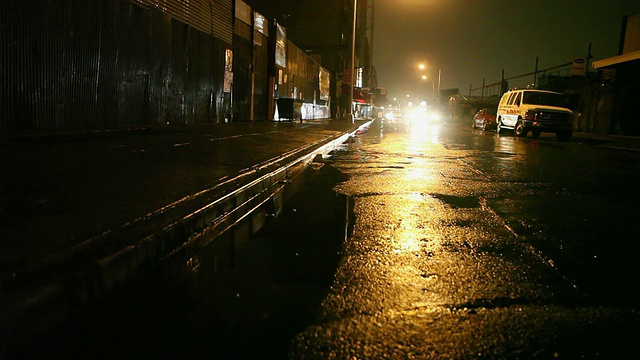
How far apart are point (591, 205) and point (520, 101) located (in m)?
20.4

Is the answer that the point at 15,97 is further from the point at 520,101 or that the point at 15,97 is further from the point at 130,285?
the point at 520,101

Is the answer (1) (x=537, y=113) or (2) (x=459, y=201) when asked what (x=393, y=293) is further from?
(1) (x=537, y=113)

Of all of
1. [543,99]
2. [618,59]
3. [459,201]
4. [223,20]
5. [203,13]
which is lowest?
[459,201]

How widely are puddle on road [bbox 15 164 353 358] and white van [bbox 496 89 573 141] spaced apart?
870 inches

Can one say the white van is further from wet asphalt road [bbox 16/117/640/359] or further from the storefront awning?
wet asphalt road [bbox 16/117/640/359]

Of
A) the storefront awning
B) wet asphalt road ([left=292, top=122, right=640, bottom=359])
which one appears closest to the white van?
the storefront awning

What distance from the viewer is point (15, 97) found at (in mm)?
10336

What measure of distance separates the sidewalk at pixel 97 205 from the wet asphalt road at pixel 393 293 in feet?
0.80

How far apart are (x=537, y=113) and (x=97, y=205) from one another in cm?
2338

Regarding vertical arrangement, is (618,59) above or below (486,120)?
above

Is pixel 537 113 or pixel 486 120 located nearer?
pixel 537 113

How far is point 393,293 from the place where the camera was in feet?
11.6

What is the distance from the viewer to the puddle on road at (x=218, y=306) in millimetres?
2693

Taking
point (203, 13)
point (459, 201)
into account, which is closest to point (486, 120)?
point (203, 13)
